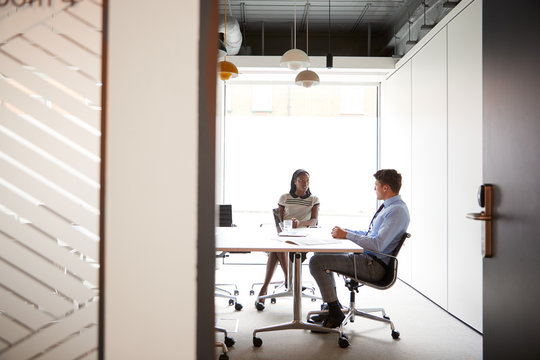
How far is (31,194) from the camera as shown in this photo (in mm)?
1704

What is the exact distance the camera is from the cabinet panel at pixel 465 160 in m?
3.68

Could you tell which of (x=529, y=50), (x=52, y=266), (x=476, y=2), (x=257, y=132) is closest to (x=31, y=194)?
(x=52, y=266)

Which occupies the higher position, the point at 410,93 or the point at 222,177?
the point at 410,93

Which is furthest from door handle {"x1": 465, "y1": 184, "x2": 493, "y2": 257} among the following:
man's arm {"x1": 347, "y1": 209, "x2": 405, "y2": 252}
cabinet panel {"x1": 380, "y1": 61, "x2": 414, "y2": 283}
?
cabinet panel {"x1": 380, "y1": 61, "x2": 414, "y2": 283}

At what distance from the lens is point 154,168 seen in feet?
5.08

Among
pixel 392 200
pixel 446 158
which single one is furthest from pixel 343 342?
pixel 446 158

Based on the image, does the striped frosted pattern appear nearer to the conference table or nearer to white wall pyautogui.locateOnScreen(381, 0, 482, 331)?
the conference table

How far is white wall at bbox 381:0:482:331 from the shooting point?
376cm

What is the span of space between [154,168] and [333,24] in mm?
5774

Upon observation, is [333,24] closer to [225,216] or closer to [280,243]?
[225,216]

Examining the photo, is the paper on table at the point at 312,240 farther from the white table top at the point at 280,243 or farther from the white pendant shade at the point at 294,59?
the white pendant shade at the point at 294,59

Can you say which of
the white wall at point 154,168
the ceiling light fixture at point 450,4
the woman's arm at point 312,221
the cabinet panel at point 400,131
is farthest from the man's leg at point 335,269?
the ceiling light fixture at point 450,4

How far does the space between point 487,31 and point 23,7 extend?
211cm

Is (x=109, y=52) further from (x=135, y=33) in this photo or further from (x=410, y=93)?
(x=410, y=93)
